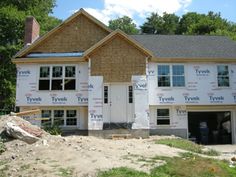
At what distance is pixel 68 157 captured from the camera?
543 inches

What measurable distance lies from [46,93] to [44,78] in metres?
1.08

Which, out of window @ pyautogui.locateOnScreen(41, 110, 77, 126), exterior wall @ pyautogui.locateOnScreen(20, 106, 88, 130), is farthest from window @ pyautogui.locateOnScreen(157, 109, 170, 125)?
window @ pyautogui.locateOnScreen(41, 110, 77, 126)

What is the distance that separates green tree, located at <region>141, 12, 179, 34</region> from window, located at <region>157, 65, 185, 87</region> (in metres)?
41.5

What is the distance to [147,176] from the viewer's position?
11906 millimetres

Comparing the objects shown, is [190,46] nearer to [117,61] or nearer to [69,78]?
[117,61]

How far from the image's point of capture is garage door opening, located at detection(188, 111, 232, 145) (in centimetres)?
2722

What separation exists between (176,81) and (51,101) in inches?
341

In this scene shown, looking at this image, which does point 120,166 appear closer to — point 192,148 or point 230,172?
point 230,172

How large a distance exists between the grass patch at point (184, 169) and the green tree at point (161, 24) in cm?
5435

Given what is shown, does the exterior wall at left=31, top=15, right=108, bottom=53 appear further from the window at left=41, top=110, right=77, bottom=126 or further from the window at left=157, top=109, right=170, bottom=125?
the window at left=157, top=109, right=170, bottom=125

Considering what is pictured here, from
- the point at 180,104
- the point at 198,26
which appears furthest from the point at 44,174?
the point at 198,26

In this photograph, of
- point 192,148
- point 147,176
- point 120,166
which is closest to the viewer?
point 147,176

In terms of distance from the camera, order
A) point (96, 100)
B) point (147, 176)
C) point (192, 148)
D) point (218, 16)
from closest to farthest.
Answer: point (147, 176) < point (192, 148) < point (96, 100) < point (218, 16)

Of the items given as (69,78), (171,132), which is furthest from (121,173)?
(69,78)
